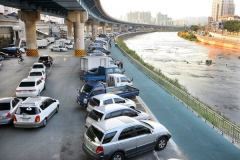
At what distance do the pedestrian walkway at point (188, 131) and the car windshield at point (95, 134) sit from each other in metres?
3.65

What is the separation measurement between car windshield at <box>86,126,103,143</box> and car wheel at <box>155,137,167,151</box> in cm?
257

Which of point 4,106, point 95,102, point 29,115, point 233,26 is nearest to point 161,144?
point 95,102

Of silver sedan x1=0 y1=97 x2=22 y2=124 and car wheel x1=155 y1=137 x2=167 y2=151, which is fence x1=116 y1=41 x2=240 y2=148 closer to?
car wheel x1=155 y1=137 x2=167 y2=151

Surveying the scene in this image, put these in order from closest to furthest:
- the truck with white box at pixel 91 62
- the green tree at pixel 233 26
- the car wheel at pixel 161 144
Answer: the car wheel at pixel 161 144
the truck with white box at pixel 91 62
the green tree at pixel 233 26

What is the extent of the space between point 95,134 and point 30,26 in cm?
3614

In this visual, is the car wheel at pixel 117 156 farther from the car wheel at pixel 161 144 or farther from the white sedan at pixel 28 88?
the white sedan at pixel 28 88

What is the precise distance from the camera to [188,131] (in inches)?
496

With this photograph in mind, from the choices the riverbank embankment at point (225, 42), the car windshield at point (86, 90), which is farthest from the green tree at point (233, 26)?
the car windshield at point (86, 90)

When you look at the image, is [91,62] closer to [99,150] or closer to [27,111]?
[27,111]

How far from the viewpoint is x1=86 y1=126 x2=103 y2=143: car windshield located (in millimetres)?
8980

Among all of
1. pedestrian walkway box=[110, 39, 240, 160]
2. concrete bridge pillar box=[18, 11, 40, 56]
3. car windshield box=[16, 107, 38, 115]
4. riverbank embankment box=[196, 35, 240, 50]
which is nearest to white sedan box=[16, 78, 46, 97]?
car windshield box=[16, 107, 38, 115]

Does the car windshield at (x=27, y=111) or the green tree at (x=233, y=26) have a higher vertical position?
the green tree at (x=233, y=26)

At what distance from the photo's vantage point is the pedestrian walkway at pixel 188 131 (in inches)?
413

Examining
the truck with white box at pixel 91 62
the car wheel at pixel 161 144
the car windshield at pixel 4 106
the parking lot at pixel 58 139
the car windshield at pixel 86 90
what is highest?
the truck with white box at pixel 91 62
